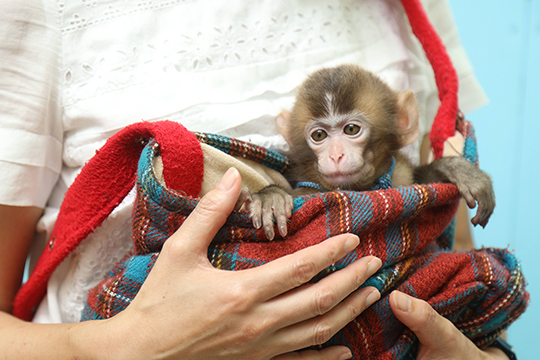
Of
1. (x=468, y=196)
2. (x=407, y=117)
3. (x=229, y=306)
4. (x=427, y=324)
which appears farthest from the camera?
(x=407, y=117)

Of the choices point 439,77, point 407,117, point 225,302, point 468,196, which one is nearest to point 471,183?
point 468,196

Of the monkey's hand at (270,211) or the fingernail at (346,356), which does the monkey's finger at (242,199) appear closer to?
the monkey's hand at (270,211)

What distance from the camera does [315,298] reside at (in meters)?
0.81

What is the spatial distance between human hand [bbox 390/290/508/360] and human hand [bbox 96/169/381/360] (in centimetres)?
11

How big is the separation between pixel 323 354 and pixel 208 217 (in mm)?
381

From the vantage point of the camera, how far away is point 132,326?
0.83 metres

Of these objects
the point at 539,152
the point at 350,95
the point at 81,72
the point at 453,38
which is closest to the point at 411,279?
the point at 350,95

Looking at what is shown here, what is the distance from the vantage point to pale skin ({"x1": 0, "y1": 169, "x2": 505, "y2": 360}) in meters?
0.80

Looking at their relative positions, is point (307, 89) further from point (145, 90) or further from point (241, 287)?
point (241, 287)

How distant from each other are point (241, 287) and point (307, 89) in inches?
27.1

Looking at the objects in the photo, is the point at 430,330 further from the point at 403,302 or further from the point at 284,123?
the point at 284,123

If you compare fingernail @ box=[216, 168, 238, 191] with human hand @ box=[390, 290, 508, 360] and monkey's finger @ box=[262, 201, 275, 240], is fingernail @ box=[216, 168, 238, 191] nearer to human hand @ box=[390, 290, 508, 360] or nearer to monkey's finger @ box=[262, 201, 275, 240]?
monkey's finger @ box=[262, 201, 275, 240]

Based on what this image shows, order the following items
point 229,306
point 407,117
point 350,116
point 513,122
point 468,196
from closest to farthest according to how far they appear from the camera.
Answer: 1. point 229,306
2. point 468,196
3. point 350,116
4. point 407,117
5. point 513,122

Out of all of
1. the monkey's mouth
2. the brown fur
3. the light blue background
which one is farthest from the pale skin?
the light blue background
